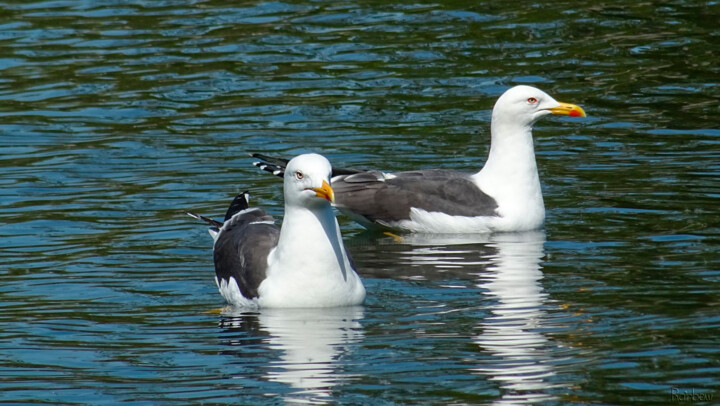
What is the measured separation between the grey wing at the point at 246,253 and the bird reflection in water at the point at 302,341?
229 millimetres

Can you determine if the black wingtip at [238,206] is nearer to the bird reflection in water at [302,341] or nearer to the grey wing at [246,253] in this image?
the grey wing at [246,253]

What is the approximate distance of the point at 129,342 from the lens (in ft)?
30.7

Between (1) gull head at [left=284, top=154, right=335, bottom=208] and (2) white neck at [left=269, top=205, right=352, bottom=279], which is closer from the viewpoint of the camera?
(1) gull head at [left=284, top=154, right=335, bottom=208]

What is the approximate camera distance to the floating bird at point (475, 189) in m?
12.7

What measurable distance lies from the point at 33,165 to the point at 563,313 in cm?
737

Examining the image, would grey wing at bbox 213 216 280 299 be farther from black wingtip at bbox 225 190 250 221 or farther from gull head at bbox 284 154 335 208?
gull head at bbox 284 154 335 208

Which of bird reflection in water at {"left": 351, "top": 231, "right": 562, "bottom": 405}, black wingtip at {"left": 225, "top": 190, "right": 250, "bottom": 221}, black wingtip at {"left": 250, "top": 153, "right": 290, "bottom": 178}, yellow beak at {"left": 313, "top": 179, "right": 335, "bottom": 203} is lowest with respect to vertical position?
bird reflection in water at {"left": 351, "top": 231, "right": 562, "bottom": 405}

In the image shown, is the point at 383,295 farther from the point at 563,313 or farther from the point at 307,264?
the point at 563,313

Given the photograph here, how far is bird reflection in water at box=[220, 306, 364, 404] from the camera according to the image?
8.38 meters

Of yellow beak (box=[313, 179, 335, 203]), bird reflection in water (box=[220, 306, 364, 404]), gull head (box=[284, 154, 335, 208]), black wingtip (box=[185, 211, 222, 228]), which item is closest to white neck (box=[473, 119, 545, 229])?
black wingtip (box=[185, 211, 222, 228])

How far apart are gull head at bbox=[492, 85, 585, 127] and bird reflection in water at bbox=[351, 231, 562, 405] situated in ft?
3.71

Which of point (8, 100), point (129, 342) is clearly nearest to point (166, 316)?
point (129, 342)

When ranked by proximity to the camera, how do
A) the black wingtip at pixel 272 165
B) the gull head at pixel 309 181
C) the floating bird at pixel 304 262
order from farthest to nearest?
1. the black wingtip at pixel 272 165
2. the floating bird at pixel 304 262
3. the gull head at pixel 309 181

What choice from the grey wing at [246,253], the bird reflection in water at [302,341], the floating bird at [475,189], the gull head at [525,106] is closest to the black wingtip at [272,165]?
the floating bird at [475,189]
